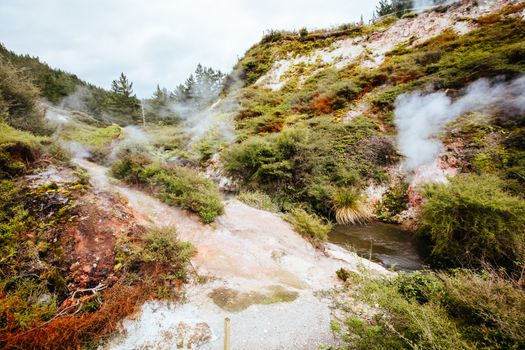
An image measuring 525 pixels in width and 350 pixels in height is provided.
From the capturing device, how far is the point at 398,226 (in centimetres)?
898

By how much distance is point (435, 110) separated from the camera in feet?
36.3

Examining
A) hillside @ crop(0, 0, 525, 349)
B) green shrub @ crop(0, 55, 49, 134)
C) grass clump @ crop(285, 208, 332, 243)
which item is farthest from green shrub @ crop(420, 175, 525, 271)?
green shrub @ crop(0, 55, 49, 134)

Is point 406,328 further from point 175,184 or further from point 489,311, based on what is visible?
point 175,184

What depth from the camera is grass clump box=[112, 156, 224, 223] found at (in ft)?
21.2

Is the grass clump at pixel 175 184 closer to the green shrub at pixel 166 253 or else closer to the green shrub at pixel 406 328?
the green shrub at pixel 166 253

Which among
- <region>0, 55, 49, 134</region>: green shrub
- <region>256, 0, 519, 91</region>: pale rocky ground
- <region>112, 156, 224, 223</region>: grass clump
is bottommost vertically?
<region>112, 156, 224, 223</region>: grass clump

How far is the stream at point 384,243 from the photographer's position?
6.77 meters

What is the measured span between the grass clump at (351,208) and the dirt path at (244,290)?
99.8 inches

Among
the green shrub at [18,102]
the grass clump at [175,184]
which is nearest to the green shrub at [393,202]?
the grass clump at [175,184]

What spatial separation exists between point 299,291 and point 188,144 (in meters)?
15.3

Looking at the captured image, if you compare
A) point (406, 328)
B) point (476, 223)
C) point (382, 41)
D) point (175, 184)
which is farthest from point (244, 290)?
point (382, 41)

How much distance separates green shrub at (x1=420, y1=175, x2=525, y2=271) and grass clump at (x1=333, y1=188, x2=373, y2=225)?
3041 millimetres

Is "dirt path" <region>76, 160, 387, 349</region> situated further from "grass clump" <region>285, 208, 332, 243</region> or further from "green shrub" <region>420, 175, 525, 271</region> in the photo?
"green shrub" <region>420, 175, 525, 271</region>

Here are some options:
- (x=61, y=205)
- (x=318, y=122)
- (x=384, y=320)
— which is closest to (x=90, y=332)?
(x=61, y=205)
